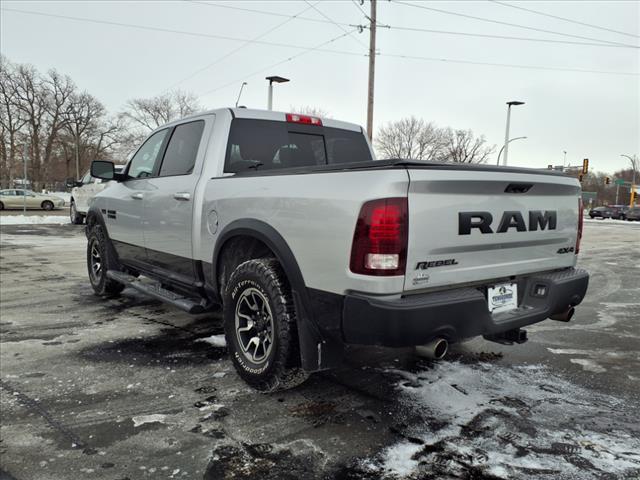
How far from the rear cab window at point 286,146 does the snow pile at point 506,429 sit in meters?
2.01

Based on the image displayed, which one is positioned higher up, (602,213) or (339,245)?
(339,245)

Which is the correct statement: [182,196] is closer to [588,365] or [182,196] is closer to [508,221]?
[508,221]

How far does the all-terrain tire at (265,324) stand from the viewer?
9.41 feet

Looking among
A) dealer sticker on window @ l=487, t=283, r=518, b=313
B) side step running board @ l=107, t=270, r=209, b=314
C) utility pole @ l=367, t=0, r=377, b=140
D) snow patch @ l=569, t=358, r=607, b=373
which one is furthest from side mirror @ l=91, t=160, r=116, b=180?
utility pole @ l=367, t=0, r=377, b=140

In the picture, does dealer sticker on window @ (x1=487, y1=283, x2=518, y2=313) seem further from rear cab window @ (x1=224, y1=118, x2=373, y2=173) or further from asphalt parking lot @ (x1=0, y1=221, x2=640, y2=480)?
rear cab window @ (x1=224, y1=118, x2=373, y2=173)

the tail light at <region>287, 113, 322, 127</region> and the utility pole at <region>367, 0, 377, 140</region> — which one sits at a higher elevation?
the utility pole at <region>367, 0, 377, 140</region>

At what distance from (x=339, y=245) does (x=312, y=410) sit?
1.17 metres

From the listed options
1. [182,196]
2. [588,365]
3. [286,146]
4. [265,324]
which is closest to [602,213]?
[588,365]

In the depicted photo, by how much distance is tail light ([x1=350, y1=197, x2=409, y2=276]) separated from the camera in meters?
2.32

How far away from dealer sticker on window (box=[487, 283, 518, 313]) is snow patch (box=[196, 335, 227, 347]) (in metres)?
2.39

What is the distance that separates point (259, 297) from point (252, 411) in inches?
28.3

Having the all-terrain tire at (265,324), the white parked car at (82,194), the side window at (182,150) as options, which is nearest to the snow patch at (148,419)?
the all-terrain tire at (265,324)

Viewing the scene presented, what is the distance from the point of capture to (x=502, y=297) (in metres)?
2.90

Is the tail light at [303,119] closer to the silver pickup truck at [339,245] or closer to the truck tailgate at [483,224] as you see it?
the silver pickup truck at [339,245]
